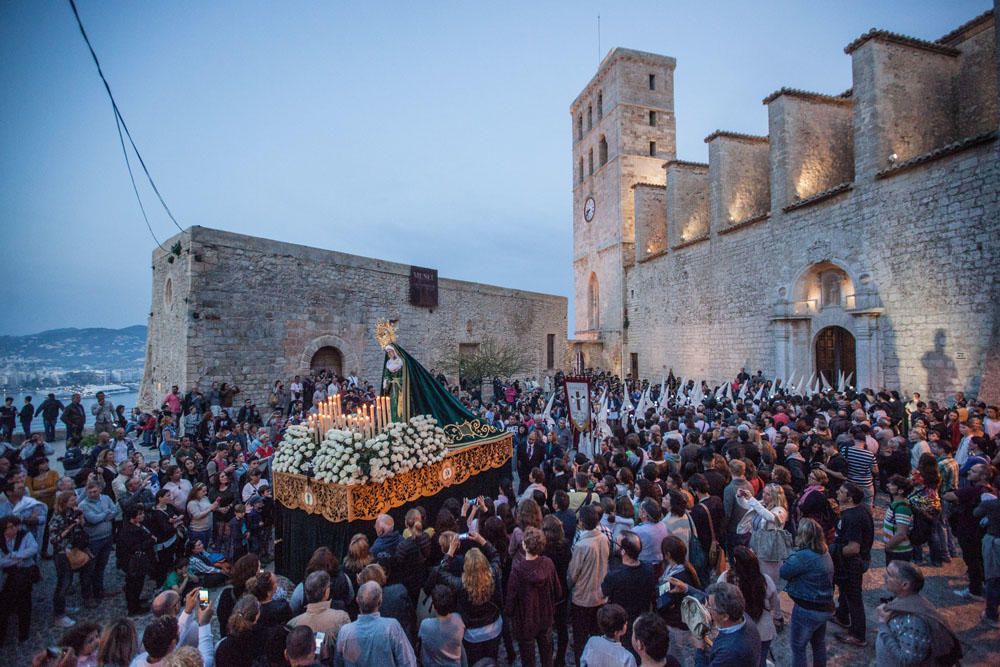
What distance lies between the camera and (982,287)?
34.9ft

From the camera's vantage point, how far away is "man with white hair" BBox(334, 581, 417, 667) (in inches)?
112

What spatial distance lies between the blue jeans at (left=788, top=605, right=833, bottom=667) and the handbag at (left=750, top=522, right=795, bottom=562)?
0.58 m

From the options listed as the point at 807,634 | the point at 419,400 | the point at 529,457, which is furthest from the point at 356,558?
the point at 529,457

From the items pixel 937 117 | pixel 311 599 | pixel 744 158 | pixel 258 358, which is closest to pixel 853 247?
pixel 937 117

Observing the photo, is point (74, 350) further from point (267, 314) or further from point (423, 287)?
point (423, 287)

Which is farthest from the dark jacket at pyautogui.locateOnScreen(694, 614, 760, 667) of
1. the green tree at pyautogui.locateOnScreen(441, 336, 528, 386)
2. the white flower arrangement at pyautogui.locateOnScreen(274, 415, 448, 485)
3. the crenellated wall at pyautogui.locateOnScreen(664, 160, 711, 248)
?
the crenellated wall at pyautogui.locateOnScreen(664, 160, 711, 248)

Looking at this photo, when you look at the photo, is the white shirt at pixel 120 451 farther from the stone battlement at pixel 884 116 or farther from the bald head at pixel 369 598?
the stone battlement at pixel 884 116

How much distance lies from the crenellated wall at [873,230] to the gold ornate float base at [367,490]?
11362 mm

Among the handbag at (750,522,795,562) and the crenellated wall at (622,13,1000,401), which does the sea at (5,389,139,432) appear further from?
the crenellated wall at (622,13,1000,401)

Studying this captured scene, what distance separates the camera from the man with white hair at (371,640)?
2.84 meters

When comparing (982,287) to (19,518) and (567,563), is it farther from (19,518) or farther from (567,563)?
(19,518)

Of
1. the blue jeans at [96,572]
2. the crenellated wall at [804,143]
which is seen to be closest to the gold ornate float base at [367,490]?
the blue jeans at [96,572]

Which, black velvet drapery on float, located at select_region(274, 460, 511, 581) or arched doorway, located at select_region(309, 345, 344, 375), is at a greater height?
arched doorway, located at select_region(309, 345, 344, 375)

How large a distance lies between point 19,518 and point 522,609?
468 centimetres
